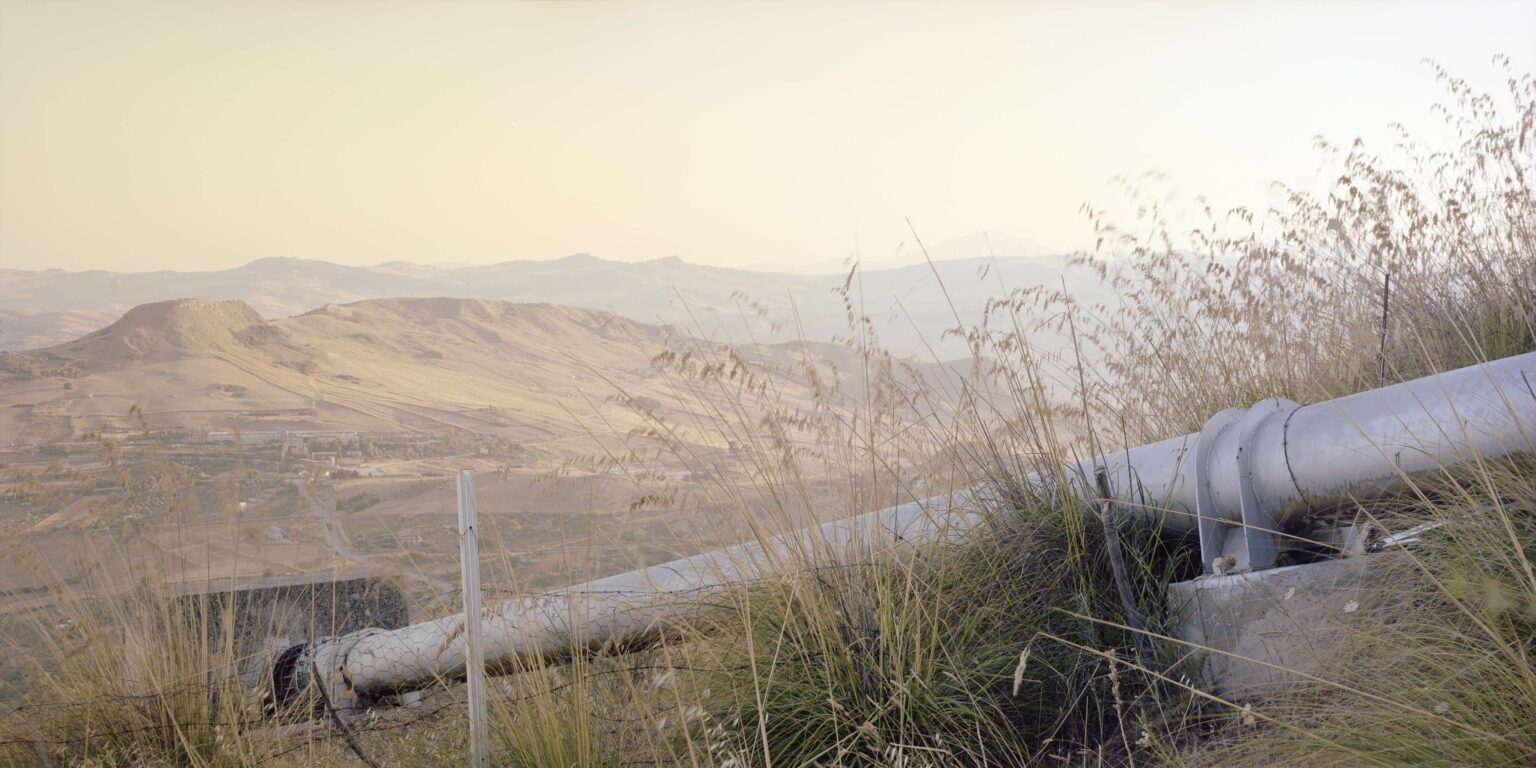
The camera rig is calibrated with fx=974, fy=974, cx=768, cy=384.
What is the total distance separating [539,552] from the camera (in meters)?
3.36

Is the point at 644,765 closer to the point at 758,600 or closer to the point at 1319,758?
the point at 758,600

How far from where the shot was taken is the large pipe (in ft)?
7.66

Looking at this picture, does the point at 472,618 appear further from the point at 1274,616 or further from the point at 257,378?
the point at 257,378

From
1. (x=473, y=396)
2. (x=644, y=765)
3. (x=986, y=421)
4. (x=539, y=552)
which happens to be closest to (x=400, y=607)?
(x=539, y=552)

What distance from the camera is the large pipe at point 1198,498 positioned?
7.66ft

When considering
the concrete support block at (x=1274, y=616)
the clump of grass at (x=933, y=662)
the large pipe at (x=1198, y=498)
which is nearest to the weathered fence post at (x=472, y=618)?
the large pipe at (x=1198, y=498)

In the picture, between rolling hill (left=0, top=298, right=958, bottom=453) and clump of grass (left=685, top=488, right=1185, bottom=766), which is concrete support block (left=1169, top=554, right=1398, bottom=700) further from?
rolling hill (left=0, top=298, right=958, bottom=453)

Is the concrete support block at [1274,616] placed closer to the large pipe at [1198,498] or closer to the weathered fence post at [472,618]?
the large pipe at [1198,498]

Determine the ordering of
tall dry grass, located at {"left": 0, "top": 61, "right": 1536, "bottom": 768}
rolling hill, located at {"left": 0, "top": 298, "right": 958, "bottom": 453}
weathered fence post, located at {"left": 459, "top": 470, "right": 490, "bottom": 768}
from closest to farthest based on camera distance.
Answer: tall dry grass, located at {"left": 0, "top": 61, "right": 1536, "bottom": 768} → weathered fence post, located at {"left": 459, "top": 470, "right": 490, "bottom": 768} → rolling hill, located at {"left": 0, "top": 298, "right": 958, "bottom": 453}

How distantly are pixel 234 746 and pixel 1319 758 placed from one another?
2.82 meters

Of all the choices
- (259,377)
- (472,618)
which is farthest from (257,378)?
(472,618)

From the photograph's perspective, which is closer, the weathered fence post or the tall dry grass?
the tall dry grass

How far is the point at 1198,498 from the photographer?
9.30ft

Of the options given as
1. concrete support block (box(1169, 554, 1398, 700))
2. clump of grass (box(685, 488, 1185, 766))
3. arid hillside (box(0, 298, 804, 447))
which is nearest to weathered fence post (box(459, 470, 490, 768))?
clump of grass (box(685, 488, 1185, 766))
